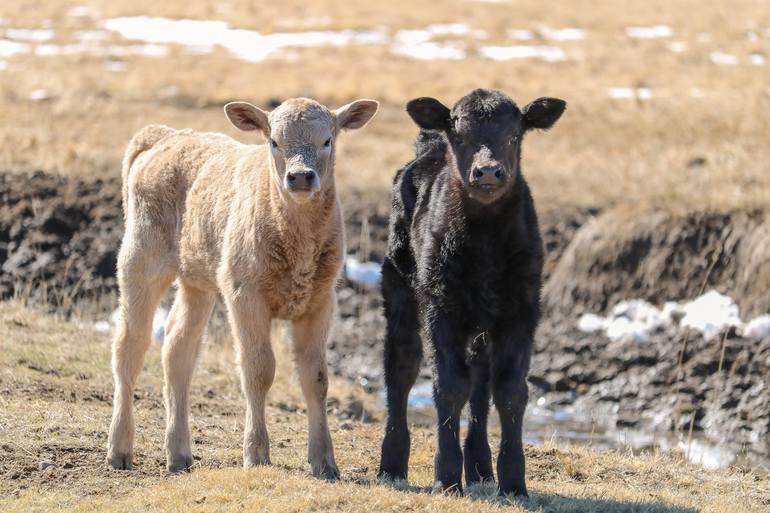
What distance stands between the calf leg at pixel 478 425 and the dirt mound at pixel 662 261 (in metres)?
9.51

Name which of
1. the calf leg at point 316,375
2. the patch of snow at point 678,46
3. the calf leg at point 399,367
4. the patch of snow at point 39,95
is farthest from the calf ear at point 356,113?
the patch of snow at point 678,46

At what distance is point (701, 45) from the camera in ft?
145

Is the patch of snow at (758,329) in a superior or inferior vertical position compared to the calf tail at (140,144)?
inferior

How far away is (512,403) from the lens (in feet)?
28.5

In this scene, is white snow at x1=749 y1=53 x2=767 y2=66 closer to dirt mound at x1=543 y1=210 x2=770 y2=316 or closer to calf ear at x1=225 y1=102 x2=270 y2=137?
dirt mound at x1=543 y1=210 x2=770 y2=316

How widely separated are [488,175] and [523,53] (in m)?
37.6

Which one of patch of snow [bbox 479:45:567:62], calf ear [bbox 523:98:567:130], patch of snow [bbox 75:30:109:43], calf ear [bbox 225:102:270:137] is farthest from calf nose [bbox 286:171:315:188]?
patch of snow [bbox 75:30:109:43]

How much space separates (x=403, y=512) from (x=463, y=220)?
210 cm

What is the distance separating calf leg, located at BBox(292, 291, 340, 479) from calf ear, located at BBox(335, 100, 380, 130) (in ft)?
4.52

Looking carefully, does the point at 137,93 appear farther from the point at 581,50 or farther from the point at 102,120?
the point at 581,50

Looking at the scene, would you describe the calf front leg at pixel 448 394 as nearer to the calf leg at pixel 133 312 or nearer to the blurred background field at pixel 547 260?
the blurred background field at pixel 547 260

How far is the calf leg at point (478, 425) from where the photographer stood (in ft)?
30.9

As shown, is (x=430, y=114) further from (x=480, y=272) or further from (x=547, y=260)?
(x=547, y=260)

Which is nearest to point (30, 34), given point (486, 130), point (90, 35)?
point (90, 35)
